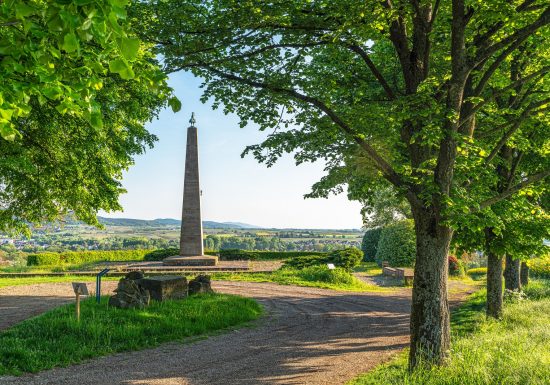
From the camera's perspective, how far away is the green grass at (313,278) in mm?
24375

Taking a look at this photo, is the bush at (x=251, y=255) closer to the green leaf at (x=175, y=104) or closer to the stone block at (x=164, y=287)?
the stone block at (x=164, y=287)

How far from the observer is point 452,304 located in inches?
742

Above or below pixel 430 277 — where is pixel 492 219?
above

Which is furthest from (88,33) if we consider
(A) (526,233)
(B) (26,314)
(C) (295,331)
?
(B) (26,314)

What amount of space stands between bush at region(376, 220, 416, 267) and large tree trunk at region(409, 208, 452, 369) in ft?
83.5

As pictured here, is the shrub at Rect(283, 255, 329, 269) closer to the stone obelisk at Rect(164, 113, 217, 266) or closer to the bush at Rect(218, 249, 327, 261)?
the bush at Rect(218, 249, 327, 261)

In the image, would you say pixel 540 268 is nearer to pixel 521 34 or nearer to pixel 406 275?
pixel 406 275

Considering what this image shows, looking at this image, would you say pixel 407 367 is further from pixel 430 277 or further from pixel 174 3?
pixel 174 3

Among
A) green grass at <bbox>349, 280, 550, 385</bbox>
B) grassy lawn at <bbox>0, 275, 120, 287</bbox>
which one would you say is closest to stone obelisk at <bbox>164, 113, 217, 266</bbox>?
grassy lawn at <bbox>0, 275, 120, 287</bbox>

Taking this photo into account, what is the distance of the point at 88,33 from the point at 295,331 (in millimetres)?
11180

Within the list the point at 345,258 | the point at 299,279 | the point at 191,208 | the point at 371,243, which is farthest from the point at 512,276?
the point at 371,243

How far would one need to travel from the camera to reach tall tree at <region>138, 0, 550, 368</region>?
8375 mm

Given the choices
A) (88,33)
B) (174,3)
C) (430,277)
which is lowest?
(430,277)

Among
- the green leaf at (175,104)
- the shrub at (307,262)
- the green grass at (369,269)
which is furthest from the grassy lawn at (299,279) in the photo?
the green leaf at (175,104)
